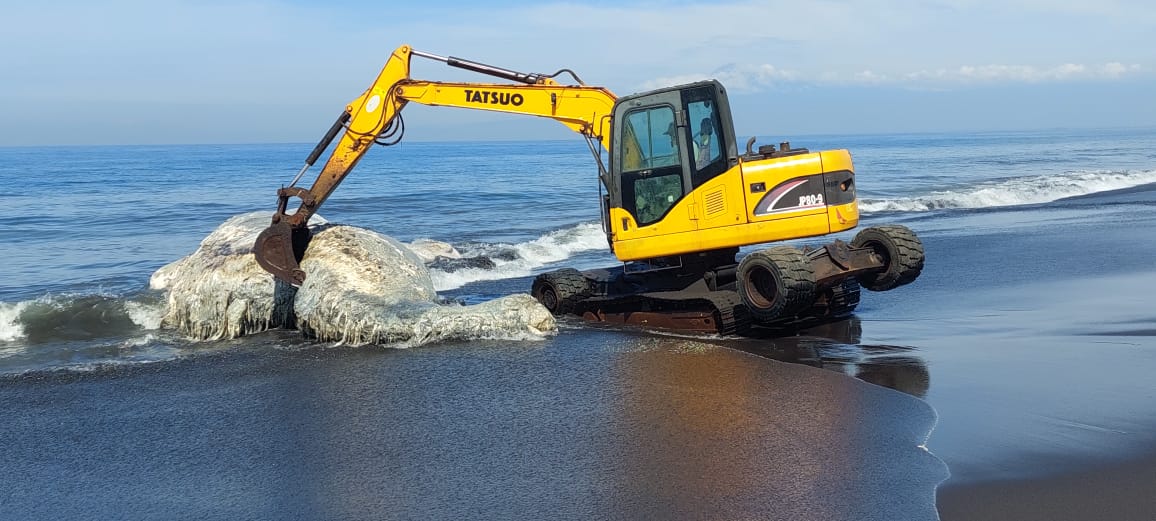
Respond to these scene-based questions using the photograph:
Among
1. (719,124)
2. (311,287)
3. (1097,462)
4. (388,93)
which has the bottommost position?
(1097,462)


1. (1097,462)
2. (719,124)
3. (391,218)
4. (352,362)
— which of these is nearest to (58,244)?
(391,218)

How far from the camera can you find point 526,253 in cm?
1841

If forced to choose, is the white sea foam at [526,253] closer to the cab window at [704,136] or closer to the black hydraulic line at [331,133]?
the black hydraulic line at [331,133]

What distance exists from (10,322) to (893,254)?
370 inches

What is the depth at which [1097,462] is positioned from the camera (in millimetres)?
5902

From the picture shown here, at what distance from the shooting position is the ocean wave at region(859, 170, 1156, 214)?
26969 mm

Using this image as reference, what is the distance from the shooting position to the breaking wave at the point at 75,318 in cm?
1131

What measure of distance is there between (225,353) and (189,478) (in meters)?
3.94

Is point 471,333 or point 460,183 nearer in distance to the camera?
point 471,333

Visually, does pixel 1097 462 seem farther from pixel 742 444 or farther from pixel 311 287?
pixel 311 287

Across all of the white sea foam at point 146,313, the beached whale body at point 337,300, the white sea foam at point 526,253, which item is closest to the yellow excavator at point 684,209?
the beached whale body at point 337,300

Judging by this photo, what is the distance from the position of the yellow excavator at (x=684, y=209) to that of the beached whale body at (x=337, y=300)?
0.39m

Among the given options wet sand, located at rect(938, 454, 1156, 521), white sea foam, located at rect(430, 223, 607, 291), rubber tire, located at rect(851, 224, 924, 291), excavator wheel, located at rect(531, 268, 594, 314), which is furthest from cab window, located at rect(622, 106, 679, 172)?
white sea foam, located at rect(430, 223, 607, 291)

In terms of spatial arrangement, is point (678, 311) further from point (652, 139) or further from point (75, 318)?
point (75, 318)
